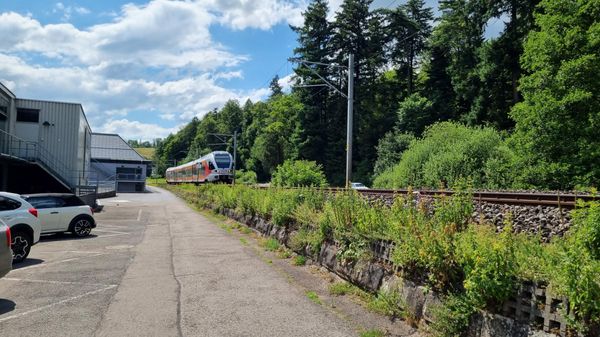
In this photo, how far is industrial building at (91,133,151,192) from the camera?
7388 centimetres

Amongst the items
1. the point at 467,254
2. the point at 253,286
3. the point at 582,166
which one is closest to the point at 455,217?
the point at 467,254

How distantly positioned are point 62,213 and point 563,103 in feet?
81.2

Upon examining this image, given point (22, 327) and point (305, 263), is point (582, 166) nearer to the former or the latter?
point (305, 263)

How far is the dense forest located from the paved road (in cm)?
399

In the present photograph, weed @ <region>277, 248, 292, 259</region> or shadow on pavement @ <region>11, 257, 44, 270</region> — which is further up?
weed @ <region>277, 248, 292, 259</region>

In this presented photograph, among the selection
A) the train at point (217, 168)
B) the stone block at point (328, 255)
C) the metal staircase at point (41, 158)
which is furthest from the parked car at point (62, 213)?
the train at point (217, 168)

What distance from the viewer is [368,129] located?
197ft

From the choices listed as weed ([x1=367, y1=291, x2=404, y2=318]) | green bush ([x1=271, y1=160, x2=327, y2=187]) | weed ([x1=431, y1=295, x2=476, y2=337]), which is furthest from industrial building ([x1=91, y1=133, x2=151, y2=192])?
weed ([x1=431, y1=295, x2=476, y2=337])

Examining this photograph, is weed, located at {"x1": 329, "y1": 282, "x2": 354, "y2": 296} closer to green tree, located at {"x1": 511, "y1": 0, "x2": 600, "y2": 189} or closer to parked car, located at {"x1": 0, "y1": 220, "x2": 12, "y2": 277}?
parked car, located at {"x1": 0, "y1": 220, "x2": 12, "y2": 277}

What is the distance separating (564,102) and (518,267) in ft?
78.3

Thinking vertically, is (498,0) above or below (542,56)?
above

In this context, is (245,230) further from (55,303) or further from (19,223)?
(55,303)

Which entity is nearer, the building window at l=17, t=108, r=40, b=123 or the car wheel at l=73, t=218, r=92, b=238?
the car wheel at l=73, t=218, r=92, b=238

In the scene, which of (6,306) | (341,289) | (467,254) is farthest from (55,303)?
(467,254)
